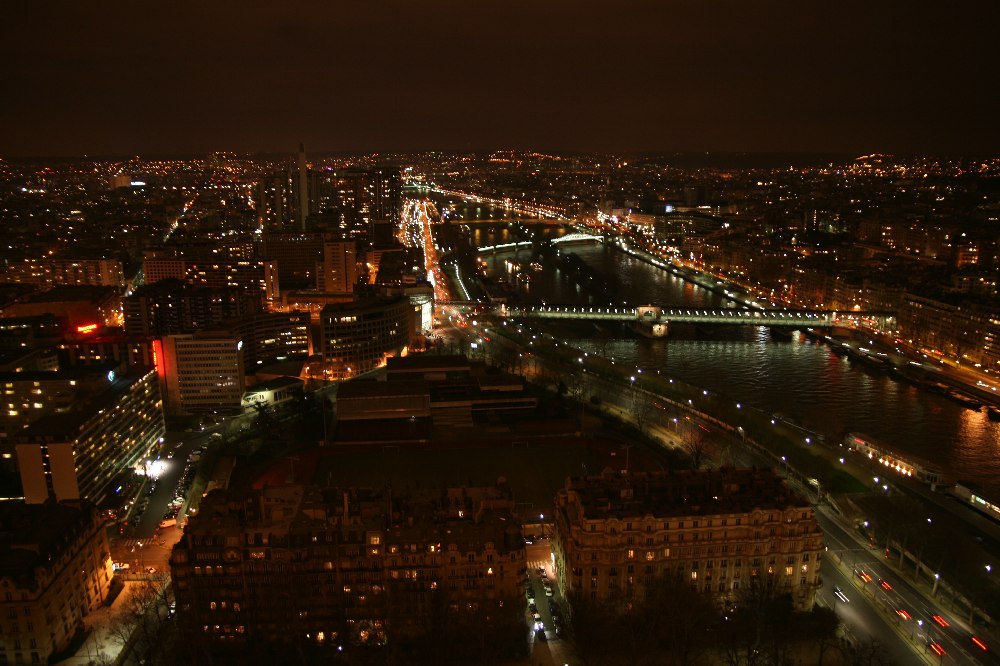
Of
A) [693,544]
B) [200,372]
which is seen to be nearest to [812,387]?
[693,544]

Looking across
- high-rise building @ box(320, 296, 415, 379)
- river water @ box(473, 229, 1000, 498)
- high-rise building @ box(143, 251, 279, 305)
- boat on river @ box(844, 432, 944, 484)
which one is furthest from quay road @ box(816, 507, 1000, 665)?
high-rise building @ box(143, 251, 279, 305)

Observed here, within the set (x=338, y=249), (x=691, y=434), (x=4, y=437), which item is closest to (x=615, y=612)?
(x=691, y=434)

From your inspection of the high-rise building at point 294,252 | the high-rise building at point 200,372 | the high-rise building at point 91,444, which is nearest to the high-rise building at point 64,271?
the high-rise building at point 294,252

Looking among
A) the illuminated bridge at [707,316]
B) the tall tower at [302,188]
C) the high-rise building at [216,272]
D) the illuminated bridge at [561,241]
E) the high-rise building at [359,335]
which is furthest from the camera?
the illuminated bridge at [561,241]

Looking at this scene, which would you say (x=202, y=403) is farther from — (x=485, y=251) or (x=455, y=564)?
(x=485, y=251)

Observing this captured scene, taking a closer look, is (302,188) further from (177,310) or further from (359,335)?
(359,335)

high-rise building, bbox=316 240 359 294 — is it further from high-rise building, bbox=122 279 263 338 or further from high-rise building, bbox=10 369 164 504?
high-rise building, bbox=10 369 164 504

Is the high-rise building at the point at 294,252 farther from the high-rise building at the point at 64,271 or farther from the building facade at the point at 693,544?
the building facade at the point at 693,544
